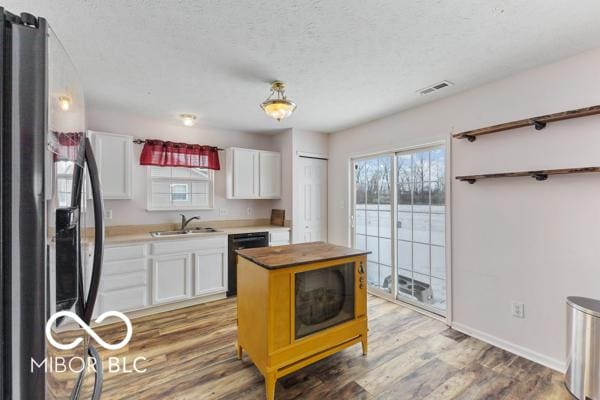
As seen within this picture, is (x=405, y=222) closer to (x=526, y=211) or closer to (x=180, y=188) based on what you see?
(x=526, y=211)

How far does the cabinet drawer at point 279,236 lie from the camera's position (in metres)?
4.07

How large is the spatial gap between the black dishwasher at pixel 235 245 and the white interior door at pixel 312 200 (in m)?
0.69

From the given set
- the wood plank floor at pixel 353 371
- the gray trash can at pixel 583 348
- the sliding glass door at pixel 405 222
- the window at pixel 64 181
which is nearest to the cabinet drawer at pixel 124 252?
the wood plank floor at pixel 353 371

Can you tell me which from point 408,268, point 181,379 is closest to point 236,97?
point 181,379

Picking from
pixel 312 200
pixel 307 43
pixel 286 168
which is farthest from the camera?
pixel 312 200

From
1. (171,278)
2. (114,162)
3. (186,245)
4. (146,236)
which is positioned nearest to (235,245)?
(186,245)

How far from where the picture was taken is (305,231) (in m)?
4.39

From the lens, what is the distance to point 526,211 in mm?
2340

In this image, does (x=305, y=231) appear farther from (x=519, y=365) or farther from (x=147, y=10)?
(x=147, y=10)

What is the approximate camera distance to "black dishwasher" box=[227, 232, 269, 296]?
12.2 feet

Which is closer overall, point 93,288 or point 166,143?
point 93,288

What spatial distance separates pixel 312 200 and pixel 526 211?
2.77 m

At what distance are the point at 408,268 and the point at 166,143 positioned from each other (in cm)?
358

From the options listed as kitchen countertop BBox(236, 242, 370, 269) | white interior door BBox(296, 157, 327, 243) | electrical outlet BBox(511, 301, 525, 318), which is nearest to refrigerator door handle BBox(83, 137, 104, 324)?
kitchen countertop BBox(236, 242, 370, 269)
